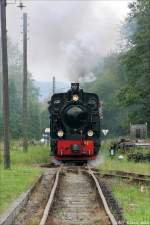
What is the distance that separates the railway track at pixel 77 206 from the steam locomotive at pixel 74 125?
5.58m

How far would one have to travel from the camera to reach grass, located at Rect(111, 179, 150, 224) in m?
10.7

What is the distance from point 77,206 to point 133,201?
1486mm

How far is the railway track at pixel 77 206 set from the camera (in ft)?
35.1

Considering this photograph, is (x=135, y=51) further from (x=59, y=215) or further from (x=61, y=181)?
(x=59, y=215)

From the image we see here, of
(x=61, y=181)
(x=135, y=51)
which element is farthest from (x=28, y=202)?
(x=135, y=51)

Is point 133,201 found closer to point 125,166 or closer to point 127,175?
point 127,175

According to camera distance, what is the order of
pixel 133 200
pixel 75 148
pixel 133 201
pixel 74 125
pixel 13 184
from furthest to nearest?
pixel 75 148, pixel 74 125, pixel 13 184, pixel 133 200, pixel 133 201

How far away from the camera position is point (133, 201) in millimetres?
13438

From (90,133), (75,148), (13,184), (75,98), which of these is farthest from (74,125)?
(13,184)

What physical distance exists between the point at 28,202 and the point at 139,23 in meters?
31.7

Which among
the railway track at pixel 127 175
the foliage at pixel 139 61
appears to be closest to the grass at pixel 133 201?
the railway track at pixel 127 175

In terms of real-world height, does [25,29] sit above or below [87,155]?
above

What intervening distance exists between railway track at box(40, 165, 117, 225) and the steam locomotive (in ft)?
18.3

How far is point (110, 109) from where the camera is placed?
71875mm
